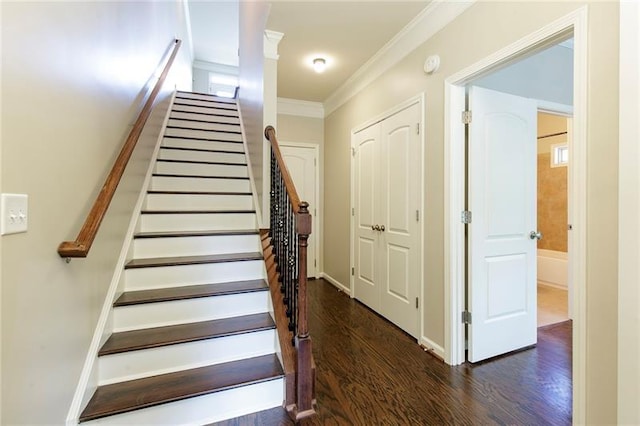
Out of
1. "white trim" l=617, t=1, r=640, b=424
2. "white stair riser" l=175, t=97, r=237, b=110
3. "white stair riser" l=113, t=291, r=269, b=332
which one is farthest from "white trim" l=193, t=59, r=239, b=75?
"white trim" l=617, t=1, r=640, b=424

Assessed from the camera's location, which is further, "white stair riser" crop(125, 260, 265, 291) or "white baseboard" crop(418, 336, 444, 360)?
"white baseboard" crop(418, 336, 444, 360)

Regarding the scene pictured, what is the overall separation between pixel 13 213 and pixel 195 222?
1.63 metres

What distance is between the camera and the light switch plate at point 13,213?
83 cm

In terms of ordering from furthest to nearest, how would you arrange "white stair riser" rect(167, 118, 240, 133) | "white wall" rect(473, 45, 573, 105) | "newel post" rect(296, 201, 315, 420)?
"white stair riser" rect(167, 118, 240, 133), "white wall" rect(473, 45, 573, 105), "newel post" rect(296, 201, 315, 420)

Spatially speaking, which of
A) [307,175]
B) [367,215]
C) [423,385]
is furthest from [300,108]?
[423,385]

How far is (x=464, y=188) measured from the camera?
2.11 metres

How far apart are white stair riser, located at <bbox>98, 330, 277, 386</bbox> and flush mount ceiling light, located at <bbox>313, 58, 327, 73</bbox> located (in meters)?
2.56

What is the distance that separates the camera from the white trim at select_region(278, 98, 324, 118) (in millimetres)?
4113

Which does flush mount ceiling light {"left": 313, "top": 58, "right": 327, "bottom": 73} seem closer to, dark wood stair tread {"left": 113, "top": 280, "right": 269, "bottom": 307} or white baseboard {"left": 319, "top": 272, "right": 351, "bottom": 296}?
dark wood stair tread {"left": 113, "top": 280, "right": 269, "bottom": 307}

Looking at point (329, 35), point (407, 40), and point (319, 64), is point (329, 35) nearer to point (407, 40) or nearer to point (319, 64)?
point (319, 64)

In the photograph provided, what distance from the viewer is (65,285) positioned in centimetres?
122

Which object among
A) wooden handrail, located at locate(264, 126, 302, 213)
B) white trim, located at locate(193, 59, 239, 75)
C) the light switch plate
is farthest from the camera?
white trim, located at locate(193, 59, 239, 75)

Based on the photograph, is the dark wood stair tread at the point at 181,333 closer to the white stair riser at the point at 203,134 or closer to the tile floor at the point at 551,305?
the white stair riser at the point at 203,134

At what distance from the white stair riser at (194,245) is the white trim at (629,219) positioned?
214 centimetres
